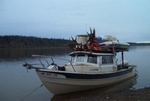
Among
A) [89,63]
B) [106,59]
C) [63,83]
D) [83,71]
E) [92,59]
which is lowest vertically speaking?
[63,83]

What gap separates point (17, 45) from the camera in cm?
11850

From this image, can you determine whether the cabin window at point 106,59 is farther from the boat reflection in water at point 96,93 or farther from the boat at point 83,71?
the boat reflection in water at point 96,93

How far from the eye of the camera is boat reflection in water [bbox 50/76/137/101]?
45.4 feet

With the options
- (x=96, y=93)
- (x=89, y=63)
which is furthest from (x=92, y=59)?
(x=96, y=93)

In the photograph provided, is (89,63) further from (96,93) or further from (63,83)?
(63,83)

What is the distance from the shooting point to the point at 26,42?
124m

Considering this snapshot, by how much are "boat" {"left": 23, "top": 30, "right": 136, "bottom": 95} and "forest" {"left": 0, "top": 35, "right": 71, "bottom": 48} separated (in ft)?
327

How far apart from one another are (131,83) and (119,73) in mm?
3153

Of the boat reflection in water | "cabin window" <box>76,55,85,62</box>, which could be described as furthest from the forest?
"cabin window" <box>76,55,85,62</box>

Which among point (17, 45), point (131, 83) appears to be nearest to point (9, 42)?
point (17, 45)

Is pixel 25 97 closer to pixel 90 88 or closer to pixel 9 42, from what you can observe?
pixel 90 88

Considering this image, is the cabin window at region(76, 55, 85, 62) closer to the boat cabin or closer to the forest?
the boat cabin

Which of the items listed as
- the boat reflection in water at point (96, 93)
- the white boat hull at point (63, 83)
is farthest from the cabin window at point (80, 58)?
the boat reflection in water at point (96, 93)

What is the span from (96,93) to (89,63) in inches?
78.5
